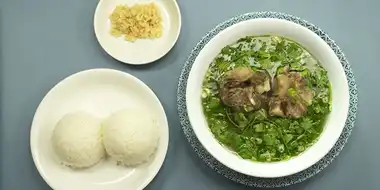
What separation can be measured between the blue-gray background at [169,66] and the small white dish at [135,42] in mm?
31

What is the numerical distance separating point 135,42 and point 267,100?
332 mm

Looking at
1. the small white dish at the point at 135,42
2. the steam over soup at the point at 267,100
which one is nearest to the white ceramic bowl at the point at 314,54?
the steam over soup at the point at 267,100

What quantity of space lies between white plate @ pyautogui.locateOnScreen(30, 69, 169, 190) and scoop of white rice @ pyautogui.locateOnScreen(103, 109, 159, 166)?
27 millimetres

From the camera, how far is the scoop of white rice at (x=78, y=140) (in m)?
1.37

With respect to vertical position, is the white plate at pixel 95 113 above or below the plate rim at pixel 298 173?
below

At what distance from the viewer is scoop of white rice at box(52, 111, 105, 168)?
4.49 ft

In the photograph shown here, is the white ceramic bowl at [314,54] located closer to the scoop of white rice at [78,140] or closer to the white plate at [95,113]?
the white plate at [95,113]

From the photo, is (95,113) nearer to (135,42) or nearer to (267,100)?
(135,42)

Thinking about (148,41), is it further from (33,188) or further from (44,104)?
(33,188)

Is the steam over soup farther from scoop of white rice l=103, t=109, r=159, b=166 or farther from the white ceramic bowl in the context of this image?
scoop of white rice l=103, t=109, r=159, b=166

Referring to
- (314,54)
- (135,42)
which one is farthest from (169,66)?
(314,54)

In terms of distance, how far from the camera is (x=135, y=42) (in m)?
1.47

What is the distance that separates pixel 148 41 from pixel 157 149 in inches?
9.9

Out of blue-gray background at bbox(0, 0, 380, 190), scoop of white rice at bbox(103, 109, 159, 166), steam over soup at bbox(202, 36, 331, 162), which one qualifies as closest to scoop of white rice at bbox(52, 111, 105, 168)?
scoop of white rice at bbox(103, 109, 159, 166)
